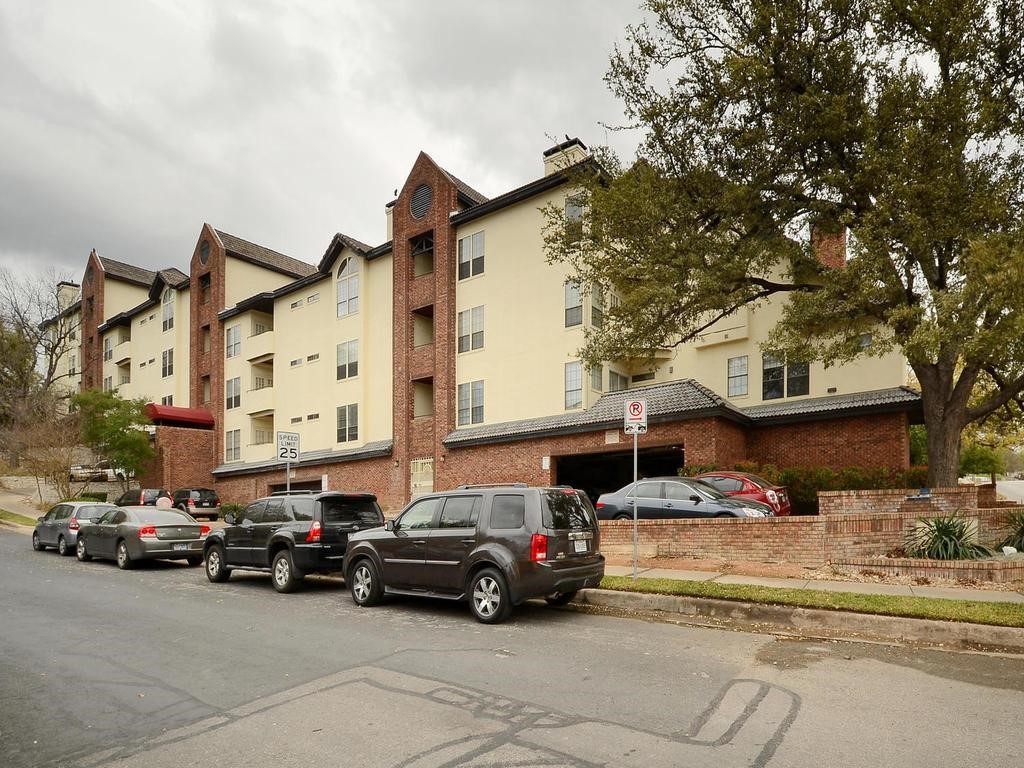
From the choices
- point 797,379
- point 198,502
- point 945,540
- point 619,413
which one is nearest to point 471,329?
point 619,413

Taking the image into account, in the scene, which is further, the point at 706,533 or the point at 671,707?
the point at 706,533

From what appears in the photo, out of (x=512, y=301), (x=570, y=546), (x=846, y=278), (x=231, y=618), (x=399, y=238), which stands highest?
(x=399, y=238)

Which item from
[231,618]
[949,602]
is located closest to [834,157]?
[949,602]

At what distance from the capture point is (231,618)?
9.74 meters

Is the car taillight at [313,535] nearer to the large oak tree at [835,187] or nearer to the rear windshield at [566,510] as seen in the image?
the rear windshield at [566,510]

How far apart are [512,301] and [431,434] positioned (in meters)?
6.59

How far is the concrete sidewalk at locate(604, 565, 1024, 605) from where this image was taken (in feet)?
31.0

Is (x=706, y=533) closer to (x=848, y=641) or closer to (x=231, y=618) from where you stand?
(x=848, y=641)

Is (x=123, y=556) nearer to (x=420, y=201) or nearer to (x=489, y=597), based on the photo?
(x=489, y=597)

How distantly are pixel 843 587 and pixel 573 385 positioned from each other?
15.3 m

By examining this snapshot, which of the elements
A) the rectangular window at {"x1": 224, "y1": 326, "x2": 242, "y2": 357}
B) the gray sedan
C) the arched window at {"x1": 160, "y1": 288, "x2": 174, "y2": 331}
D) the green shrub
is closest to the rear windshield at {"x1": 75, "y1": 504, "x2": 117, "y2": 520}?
the gray sedan

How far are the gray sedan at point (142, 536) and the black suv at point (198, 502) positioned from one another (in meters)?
16.3

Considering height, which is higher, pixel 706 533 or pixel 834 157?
pixel 834 157

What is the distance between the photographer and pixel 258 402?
38062 millimetres
